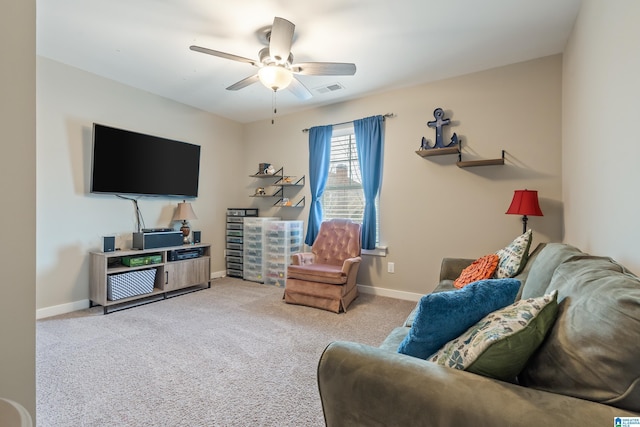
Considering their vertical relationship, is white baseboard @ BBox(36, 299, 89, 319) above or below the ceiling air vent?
below

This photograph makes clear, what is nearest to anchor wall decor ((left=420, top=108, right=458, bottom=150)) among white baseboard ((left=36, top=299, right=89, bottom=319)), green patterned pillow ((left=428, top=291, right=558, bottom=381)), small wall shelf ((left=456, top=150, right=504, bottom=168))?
small wall shelf ((left=456, top=150, right=504, bottom=168))

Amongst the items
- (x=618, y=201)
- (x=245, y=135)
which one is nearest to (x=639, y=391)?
(x=618, y=201)

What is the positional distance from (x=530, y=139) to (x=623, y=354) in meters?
2.88

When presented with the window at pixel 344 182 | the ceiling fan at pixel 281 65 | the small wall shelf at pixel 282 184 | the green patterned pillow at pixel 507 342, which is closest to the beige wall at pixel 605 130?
the green patterned pillow at pixel 507 342

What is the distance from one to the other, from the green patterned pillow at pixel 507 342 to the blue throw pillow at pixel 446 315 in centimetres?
8

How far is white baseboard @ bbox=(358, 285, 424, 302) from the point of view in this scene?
3.59m

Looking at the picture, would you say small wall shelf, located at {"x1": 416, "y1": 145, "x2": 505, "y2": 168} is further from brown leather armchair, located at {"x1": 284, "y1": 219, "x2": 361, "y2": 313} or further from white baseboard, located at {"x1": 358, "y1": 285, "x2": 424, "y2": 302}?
white baseboard, located at {"x1": 358, "y1": 285, "x2": 424, "y2": 302}

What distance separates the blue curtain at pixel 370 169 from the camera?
3.77 m

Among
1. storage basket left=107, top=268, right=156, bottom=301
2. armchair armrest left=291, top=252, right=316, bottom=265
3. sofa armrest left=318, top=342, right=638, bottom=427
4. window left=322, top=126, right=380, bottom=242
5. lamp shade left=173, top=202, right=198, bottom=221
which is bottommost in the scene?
storage basket left=107, top=268, right=156, bottom=301

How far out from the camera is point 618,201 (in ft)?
4.63

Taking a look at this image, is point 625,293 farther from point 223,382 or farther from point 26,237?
point 223,382

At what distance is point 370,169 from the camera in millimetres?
3807

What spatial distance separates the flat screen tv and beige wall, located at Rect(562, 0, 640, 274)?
14.0 ft

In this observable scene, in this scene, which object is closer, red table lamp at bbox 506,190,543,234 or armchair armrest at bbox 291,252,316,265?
red table lamp at bbox 506,190,543,234
